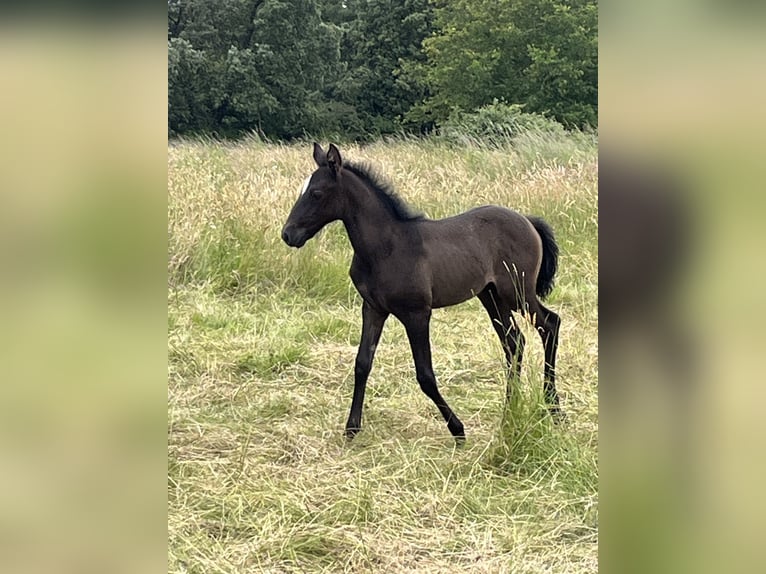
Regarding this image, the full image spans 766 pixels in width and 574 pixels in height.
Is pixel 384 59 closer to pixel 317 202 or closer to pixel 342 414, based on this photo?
pixel 342 414

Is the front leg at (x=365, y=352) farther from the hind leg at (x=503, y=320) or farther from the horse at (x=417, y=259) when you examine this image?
the hind leg at (x=503, y=320)

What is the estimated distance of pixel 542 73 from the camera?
1939cm

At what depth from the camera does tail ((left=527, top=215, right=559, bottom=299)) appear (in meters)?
3.82

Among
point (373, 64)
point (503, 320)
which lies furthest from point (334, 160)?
point (373, 64)

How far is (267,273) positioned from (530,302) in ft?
9.73

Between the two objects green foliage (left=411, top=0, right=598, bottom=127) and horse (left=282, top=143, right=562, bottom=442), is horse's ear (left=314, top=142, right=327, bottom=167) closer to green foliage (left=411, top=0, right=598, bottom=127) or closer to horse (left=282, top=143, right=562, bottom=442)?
horse (left=282, top=143, right=562, bottom=442)

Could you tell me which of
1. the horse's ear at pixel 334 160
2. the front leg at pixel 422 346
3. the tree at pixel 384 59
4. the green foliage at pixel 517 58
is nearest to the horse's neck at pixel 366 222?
the horse's ear at pixel 334 160

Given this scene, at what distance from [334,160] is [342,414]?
138cm

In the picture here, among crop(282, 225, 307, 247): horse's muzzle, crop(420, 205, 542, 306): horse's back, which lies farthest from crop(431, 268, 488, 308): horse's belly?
crop(282, 225, 307, 247): horse's muzzle

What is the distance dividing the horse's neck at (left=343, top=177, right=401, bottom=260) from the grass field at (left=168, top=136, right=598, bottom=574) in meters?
0.82

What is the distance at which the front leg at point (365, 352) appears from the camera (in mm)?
3480

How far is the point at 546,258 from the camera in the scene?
3844mm
